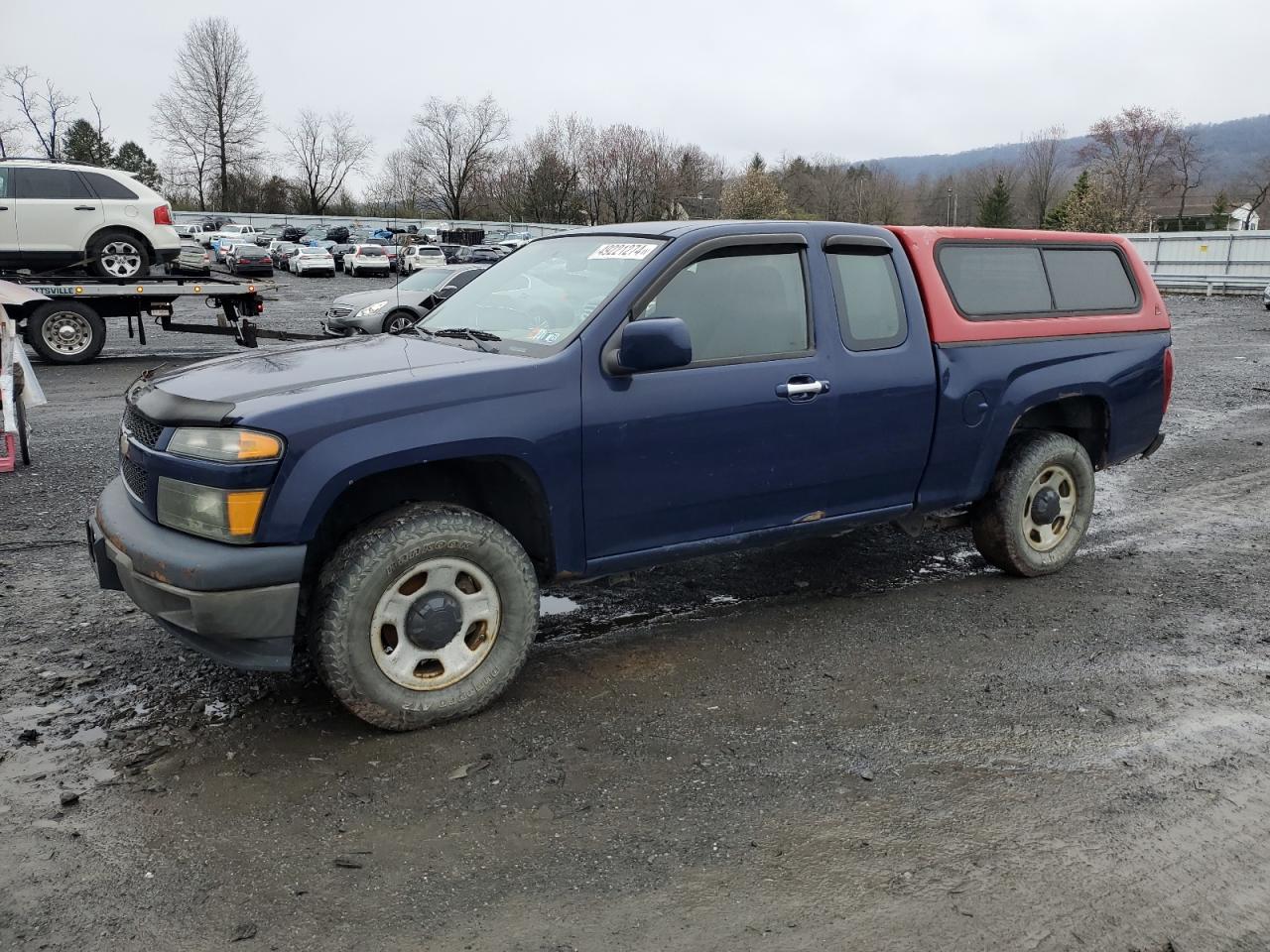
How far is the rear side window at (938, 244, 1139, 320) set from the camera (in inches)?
202

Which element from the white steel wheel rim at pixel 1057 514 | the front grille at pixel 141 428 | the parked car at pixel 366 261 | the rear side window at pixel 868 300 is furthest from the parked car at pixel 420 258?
the front grille at pixel 141 428

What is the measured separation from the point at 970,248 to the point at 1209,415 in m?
7.23

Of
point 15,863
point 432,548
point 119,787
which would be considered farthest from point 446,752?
point 15,863

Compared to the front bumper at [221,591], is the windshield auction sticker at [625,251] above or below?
above

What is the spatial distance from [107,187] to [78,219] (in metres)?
0.61

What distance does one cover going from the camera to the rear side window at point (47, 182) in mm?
14359

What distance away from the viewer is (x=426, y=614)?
12.1 ft

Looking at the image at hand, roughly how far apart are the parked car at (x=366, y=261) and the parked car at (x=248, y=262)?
3.75 metres

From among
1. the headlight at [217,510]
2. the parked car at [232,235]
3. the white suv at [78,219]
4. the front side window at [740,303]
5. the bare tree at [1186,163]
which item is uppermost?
the bare tree at [1186,163]

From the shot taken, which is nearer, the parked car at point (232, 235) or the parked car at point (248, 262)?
the parked car at point (248, 262)

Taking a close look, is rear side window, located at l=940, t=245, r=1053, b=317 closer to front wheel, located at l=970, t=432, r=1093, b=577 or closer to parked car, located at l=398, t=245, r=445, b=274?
front wheel, located at l=970, t=432, r=1093, b=577

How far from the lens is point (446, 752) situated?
360cm

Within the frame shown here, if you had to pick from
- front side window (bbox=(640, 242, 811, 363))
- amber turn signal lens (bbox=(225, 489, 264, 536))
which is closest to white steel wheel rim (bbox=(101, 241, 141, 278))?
front side window (bbox=(640, 242, 811, 363))

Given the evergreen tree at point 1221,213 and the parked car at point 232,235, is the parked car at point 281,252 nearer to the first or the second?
the parked car at point 232,235
